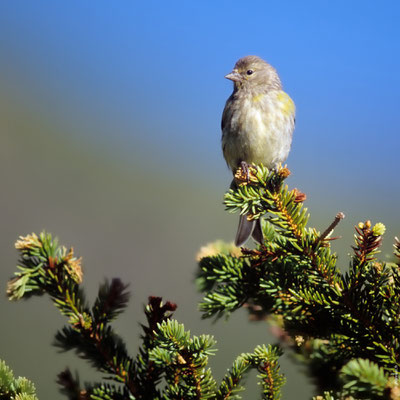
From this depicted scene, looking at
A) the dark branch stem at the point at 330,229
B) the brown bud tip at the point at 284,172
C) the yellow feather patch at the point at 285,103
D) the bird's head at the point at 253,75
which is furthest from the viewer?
the bird's head at the point at 253,75

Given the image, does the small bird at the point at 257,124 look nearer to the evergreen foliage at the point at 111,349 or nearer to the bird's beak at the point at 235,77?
the bird's beak at the point at 235,77

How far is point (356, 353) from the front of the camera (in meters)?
1.04

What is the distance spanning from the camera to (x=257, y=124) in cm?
283

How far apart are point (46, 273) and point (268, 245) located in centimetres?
54

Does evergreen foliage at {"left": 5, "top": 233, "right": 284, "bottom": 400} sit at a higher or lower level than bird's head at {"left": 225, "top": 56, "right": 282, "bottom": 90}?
lower

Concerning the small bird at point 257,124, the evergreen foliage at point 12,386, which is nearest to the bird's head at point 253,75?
the small bird at point 257,124

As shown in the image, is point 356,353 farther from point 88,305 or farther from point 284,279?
point 88,305

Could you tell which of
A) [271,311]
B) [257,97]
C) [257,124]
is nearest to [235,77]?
[257,97]

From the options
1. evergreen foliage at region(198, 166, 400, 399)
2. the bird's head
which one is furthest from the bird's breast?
evergreen foliage at region(198, 166, 400, 399)

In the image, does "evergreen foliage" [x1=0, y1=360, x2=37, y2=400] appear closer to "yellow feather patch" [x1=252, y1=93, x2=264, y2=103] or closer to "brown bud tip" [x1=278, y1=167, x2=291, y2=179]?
"brown bud tip" [x1=278, y1=167, x2=291, y2=179]

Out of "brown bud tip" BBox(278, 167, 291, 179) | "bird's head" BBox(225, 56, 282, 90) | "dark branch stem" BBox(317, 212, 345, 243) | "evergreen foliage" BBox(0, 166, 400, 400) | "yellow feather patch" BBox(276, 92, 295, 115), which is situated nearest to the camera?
"evergreen foliage" BBox(0, 166, 400, 400)

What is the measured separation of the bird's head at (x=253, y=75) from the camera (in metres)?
3.20

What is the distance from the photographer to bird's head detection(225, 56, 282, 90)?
3199 mm

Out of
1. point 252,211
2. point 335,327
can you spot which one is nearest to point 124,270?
point 252,211
